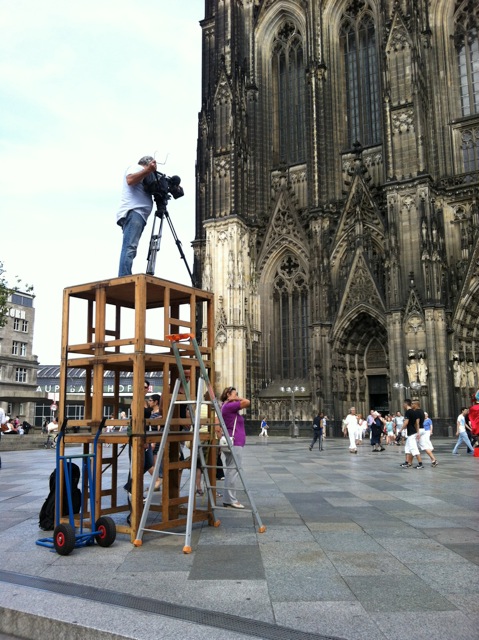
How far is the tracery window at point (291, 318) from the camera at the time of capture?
37281 mm

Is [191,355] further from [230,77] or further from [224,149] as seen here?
[230,77]

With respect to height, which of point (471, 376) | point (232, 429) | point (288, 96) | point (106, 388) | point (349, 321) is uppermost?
point (288, 96)

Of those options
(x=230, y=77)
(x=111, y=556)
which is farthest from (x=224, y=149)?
(x=111, y=556)

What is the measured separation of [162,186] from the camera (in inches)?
293

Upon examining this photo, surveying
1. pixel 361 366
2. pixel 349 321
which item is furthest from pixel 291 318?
pixel 361 366

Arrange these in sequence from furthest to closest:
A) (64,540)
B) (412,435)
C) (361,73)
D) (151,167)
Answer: (361,73) → (412,435) → (151,167) → (64,540)

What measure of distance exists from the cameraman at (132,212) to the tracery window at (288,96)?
3370cm

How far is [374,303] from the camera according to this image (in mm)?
33656

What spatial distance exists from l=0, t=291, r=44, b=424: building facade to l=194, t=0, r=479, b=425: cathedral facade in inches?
1348

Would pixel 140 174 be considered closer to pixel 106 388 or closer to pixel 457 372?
pixel 457 372

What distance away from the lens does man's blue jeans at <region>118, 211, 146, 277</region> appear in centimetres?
729

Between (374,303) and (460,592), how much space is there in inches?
1182

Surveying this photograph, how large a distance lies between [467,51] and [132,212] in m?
34.6

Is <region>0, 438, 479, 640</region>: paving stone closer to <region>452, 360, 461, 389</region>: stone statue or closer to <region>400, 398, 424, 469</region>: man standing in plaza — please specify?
<region>400, 398, 424, 469</region>: man standing in plaza
